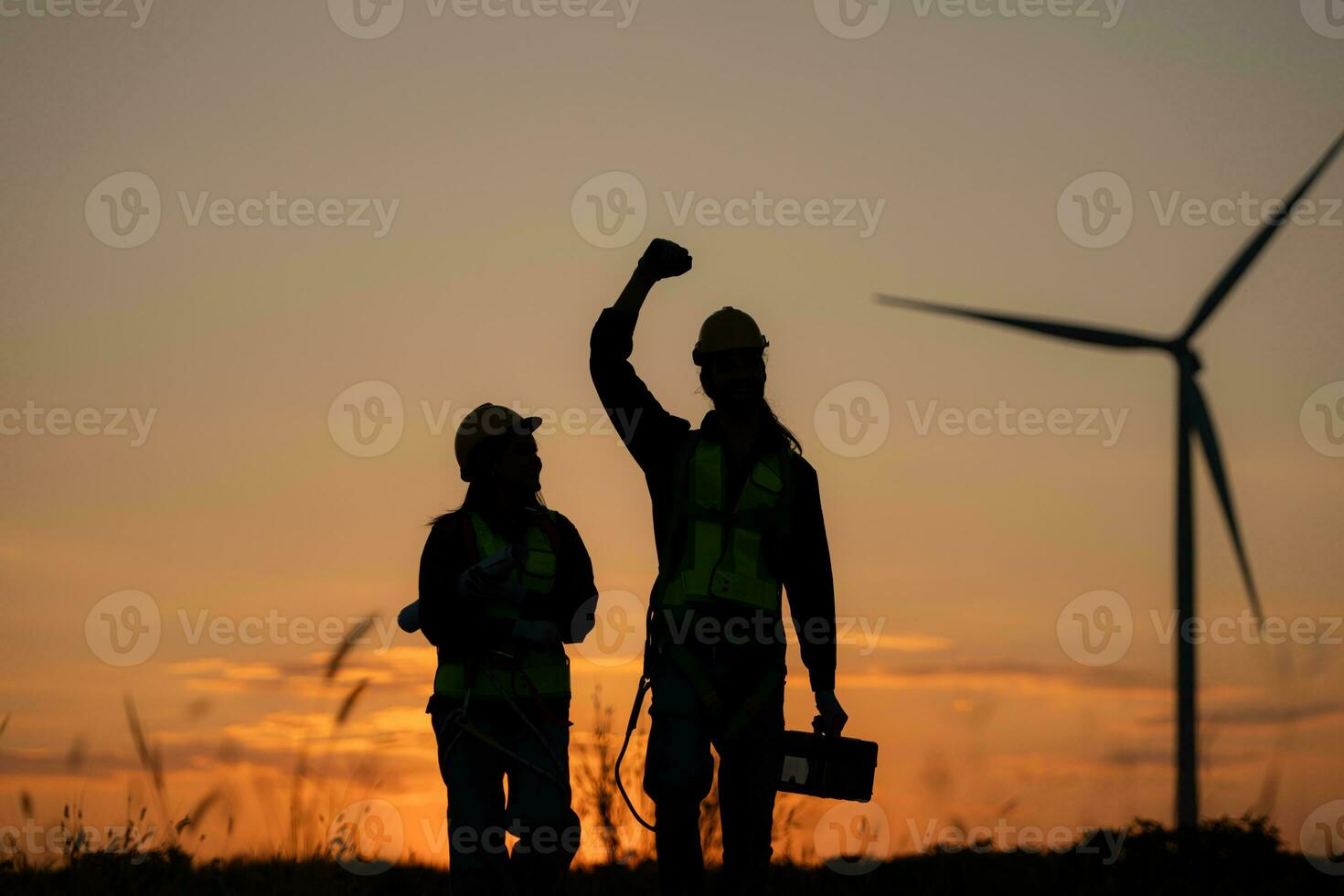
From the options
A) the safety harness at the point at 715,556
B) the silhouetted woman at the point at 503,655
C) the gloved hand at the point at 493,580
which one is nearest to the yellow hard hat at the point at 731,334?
the safety harness at the point at 715,556

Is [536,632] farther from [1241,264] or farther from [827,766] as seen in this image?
[1241,264]

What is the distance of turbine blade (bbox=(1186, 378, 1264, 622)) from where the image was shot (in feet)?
59.2

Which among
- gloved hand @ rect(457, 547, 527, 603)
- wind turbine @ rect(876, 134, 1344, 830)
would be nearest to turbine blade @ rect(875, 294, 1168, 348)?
wind turbine @ rect(876, 134, 1344, 830)

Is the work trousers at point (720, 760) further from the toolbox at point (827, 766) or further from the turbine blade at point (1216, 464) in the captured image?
the turbine blade at point (1216, 464)

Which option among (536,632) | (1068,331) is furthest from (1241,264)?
(536,632)

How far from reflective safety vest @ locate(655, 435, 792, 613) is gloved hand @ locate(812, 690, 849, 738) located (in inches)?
21.8

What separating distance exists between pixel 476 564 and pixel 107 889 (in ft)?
13.5

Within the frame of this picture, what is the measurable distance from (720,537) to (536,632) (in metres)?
1.03

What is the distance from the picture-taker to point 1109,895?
486 inches

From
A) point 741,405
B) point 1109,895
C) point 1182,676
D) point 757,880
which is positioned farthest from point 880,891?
point 1182,676

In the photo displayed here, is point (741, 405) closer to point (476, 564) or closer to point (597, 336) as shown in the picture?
point (597, 336)

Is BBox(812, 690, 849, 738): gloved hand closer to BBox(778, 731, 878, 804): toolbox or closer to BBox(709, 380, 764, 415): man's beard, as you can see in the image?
BBox(778, 731, 878, 804): toolbox

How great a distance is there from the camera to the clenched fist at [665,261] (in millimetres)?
9695

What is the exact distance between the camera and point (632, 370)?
31.9 ft
